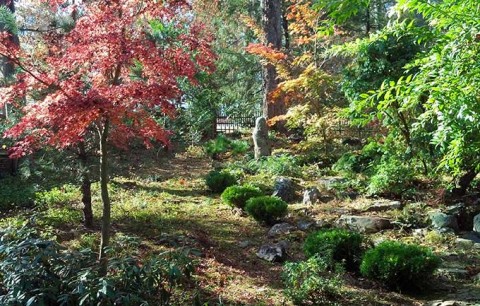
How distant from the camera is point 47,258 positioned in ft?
11.2

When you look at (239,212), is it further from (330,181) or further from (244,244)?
(330,181)

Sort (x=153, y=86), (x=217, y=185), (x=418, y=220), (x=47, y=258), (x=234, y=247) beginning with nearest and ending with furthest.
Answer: (x=47, y=258) < (x=153, y=86) < (x=234, y=247) < (x=418, y=220) < (x=217, y=185)

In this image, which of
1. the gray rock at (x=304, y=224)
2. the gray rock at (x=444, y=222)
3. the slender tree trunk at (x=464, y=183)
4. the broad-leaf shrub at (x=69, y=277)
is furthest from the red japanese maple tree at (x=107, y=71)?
the slender tree trunk at (x=464, y=183)

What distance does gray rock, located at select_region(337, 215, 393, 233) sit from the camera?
21.5 ft

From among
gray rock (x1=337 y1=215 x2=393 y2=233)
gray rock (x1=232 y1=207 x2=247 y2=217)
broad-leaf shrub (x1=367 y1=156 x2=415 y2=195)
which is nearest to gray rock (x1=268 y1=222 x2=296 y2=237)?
gray rock (x1=337 y1=215 x2=393 y2=233)

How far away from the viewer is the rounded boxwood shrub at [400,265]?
4637mm

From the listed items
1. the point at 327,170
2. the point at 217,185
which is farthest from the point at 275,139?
the point at 217,185

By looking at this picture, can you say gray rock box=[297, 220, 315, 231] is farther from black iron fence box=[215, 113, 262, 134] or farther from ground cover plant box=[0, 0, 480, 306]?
black iron fence box=[215, 113, 262, 134]

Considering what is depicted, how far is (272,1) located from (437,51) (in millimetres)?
11258

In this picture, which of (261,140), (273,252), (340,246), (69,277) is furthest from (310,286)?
(261,140)

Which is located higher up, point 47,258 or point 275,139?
point 275,139

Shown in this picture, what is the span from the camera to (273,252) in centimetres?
574

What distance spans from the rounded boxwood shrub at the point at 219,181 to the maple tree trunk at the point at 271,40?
473 centimetres

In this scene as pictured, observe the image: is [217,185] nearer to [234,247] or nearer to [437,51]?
[234,247]
